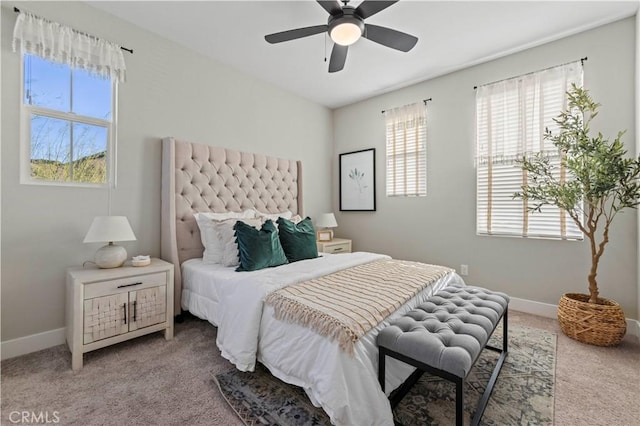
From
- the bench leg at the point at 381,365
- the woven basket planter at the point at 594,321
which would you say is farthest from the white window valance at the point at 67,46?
the woven basket planter at the point at 594,321

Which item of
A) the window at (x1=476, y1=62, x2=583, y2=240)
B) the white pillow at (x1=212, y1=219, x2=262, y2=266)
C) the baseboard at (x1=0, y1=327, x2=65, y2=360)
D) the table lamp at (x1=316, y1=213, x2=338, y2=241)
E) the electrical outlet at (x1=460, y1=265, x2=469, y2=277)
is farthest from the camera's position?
the table lamp at (x1=316, y1=213, x2=338, y2=241)

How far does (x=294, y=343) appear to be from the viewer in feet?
5.24

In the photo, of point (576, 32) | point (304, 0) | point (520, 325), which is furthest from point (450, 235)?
point (304, 0)

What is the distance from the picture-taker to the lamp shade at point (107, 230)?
7.12 ft

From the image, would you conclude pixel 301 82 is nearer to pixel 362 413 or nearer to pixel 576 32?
pixel 576 32

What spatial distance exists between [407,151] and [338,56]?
6.42 ft

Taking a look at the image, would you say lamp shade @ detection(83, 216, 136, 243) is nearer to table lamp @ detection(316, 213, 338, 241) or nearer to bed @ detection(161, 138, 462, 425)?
bed @ detection(161, 138, 462, 425)

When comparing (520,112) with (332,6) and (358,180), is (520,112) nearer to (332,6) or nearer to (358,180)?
(358,180)

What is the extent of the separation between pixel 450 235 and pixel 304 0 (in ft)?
10.1

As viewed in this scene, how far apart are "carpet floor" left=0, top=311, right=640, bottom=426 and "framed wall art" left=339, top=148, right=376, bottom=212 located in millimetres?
2822

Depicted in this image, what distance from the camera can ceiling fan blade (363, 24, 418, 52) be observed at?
2.16 metres

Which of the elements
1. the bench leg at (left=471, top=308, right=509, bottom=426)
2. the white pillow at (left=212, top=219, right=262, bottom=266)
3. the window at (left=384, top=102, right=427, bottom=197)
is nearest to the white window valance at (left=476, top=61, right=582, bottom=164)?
the window at (left=384, top=102, right=427, bottom=197)

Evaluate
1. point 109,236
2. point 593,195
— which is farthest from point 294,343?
point 593,195

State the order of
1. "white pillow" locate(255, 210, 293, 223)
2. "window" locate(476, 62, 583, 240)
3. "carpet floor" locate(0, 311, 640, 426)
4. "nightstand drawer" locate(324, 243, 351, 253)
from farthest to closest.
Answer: "nightstand drawer" locate(324, 243, 351, 253)
"white pillow" locate(255, 210, 293, 223)
"window" locate(476, 62, 583, 240)
"carpet floor" locate(0, 311, 640, 426)
